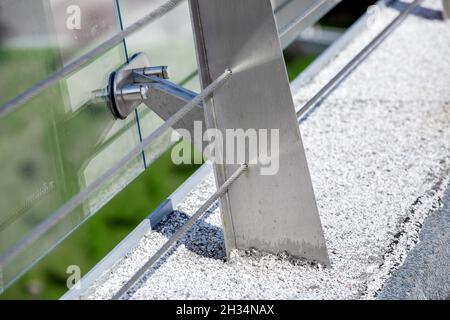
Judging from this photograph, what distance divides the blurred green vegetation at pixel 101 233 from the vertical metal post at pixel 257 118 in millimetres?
1515

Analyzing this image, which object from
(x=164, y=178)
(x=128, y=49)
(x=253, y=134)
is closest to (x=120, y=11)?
(x=128, y=49)

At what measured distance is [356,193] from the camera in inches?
73.7

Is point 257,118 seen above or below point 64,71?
below

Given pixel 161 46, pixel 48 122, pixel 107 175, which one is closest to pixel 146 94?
pixel 48 122

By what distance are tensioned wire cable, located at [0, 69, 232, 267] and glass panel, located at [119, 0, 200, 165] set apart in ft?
1.06

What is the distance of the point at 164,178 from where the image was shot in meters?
3.91

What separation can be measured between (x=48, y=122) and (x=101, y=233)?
2.01m

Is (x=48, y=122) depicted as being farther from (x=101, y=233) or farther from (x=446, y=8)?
(x=101, y=233)

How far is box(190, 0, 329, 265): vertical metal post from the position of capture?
1495 millimetres

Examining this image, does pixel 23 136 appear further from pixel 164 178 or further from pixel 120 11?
pixel 164 178

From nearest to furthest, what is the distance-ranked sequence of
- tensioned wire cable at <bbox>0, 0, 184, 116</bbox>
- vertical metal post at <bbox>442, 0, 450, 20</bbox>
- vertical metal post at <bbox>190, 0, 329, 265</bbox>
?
tensioned wire cable at <bbox>0, 0, 184, 116</bbox>
vertical metal post at <bbox>190, 0, 329, 265</bbox>
vertical metal post at <bbox>442, 0, 450, 20</bbox>
